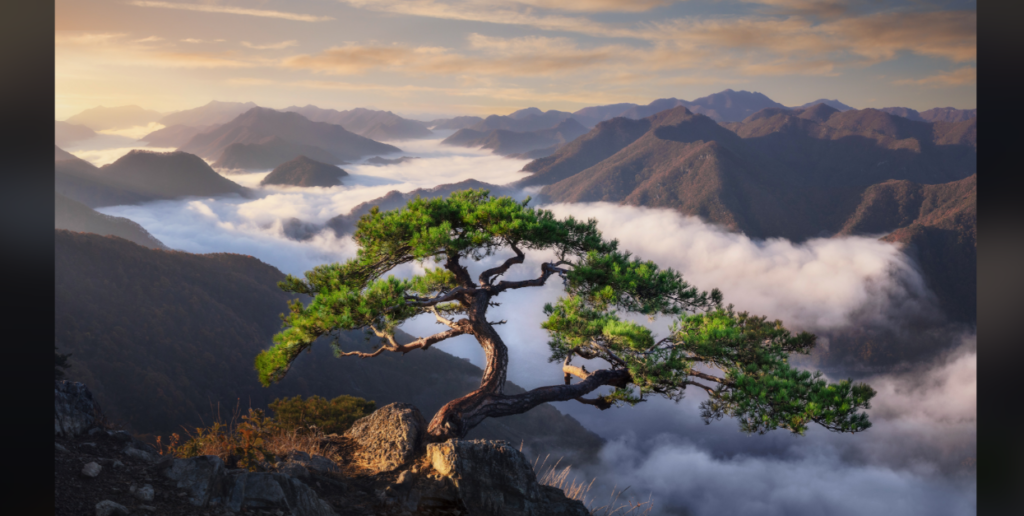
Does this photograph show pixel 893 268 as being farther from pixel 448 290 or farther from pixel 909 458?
pixel 448 290

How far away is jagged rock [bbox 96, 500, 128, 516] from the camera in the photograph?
13.1 ft

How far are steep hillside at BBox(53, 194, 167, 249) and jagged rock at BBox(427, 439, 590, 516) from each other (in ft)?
264

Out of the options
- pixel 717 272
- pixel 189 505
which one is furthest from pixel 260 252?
pixel 189 505

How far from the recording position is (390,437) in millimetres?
6387

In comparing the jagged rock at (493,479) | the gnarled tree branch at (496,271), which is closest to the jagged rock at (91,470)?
the jagged rock at (493,479)

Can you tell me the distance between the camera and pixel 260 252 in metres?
126

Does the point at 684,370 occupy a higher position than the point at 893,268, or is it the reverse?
the point at 893,268

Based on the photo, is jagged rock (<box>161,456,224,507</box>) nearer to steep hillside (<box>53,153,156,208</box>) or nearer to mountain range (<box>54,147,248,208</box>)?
steep hillside (<box>53,153,156,208</box>)

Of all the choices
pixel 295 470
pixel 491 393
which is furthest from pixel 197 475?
pixel 491 393

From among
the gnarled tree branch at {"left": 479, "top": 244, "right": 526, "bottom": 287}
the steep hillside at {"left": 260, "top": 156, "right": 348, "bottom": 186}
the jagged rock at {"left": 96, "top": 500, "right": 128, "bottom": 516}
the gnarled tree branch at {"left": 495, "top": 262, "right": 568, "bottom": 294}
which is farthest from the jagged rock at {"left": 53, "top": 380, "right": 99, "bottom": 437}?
the steep hillside at {"left": 260, "top": 156, "right": 348, "bottom": 186}

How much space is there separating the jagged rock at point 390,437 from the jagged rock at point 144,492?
222 cm
